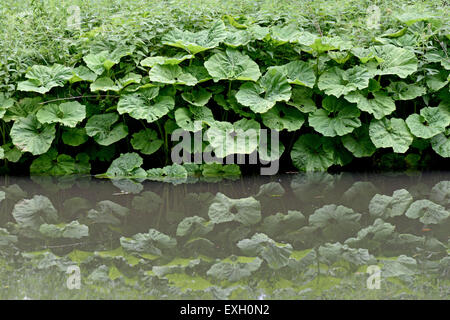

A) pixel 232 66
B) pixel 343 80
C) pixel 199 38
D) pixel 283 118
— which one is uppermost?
pixel 199 38

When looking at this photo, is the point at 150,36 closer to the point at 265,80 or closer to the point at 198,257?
the point at 265,80

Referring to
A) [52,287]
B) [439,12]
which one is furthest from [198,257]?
[439,12]

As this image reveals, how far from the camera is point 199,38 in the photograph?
15.5ft

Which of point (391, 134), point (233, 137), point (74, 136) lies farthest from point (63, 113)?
point (391, 134)

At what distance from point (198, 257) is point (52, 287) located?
703 millimetres

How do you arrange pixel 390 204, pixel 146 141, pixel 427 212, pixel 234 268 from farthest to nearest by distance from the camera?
1. pixel 146 141
2. pixel 390 204
3. pixel 427 212
4. pixel 234 268

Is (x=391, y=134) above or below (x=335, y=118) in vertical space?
below

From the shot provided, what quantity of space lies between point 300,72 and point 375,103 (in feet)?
2.34

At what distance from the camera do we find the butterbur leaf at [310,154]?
468 cm

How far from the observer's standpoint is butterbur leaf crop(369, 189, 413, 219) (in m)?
3.39

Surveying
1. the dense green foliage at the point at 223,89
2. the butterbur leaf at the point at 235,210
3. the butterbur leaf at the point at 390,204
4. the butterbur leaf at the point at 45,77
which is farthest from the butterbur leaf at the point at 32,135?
the butterbur leaf at the point at 390,204

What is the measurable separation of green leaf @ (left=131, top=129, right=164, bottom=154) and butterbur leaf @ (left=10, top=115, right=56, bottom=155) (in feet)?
2.28

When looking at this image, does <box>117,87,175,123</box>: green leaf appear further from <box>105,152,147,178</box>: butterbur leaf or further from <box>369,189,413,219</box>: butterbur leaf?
<box>369,189,413,219</box>: butterbur leaf

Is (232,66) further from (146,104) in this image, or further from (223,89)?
(146,104)
